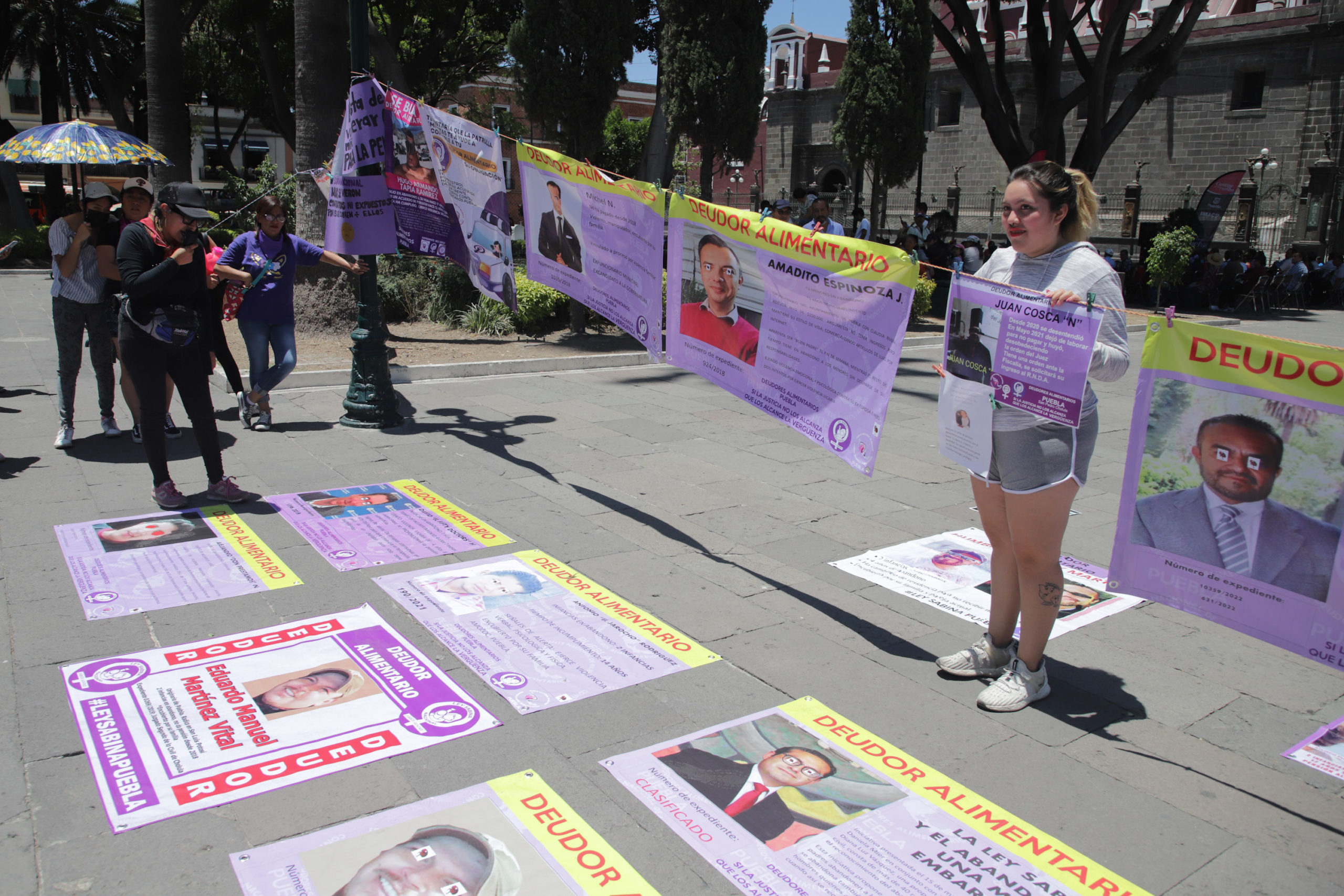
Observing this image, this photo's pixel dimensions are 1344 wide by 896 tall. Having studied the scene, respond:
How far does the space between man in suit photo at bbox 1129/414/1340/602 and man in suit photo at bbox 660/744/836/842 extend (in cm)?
146

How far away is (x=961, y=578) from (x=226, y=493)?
4262 mm

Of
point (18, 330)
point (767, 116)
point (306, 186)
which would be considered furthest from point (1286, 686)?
point (767, 116)

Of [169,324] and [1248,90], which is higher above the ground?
[1248,90]

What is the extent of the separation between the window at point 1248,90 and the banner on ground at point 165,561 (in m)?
44.8

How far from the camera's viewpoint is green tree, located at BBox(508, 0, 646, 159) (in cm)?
1430

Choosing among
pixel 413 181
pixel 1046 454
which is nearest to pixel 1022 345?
pixel 1046 454

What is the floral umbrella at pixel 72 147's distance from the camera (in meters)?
14.1

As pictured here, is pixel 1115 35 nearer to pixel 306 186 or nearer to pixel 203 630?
pixel 306 186

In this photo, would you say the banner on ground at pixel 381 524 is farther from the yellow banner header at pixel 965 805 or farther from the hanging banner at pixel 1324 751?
the hanging banner at pixel 1324 751

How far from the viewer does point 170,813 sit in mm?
2807

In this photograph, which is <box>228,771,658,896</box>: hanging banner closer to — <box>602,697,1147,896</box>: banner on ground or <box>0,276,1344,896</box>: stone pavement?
<box>0,276,1344,896</box>: stone pavement

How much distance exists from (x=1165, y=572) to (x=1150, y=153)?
44745 mm

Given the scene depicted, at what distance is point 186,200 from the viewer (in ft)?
18.3

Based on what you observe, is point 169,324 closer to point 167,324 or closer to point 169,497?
point 167,324
